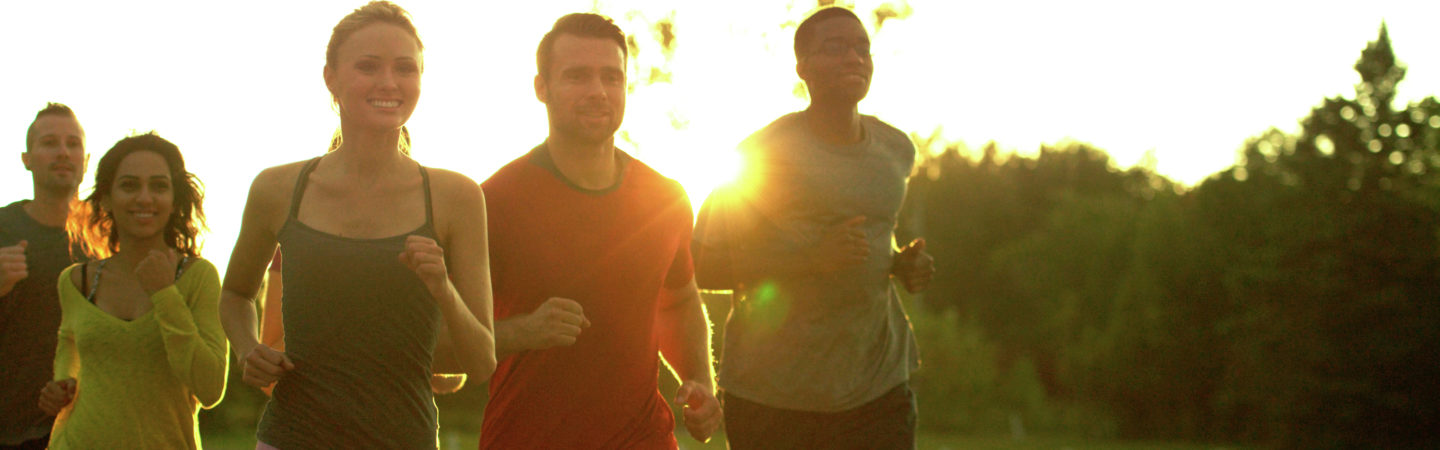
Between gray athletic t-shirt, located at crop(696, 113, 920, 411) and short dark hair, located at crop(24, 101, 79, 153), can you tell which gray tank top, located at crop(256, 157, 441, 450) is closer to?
gray athletic t-shirt, located at crop(696, 113, 920, 411)

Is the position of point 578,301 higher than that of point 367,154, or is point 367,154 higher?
point 367,154

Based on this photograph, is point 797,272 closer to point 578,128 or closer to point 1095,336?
point 578,128

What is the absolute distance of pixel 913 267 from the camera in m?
6.13

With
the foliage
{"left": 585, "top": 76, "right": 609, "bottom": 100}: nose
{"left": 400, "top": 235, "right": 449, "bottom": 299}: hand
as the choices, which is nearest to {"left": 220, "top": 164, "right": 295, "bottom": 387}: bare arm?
{"left": 400, "top": 235, "right": 449, "bottom": 299}: hand

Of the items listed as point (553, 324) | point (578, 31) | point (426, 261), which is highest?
point (578, 31)

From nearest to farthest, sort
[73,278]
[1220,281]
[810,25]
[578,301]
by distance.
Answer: [578,301]
[73,278]
[810,25]
[1220,281]

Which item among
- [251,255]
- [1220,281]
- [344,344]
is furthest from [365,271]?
[1220,281]

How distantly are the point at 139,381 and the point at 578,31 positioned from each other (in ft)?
6.12

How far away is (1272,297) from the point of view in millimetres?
56688

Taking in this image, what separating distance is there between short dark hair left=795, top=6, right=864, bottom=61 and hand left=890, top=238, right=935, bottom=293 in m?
0.83

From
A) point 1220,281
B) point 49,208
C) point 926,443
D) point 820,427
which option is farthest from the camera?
point 1220,281

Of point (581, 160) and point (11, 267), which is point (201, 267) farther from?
point (581, 160)

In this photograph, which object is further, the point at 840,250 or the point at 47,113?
the point at 47,113

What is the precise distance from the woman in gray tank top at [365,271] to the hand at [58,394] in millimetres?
1659
